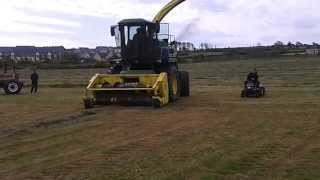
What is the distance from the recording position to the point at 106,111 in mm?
22531

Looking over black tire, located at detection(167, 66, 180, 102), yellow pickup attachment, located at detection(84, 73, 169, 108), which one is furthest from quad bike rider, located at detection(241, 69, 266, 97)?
yellow pickup attachment, located at detection(84, 73, 169, 108)

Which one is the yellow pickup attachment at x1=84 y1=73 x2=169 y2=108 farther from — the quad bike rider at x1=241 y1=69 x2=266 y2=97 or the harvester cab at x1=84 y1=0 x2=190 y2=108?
the quad bike rider at x1=241 y1=69 x2=266 y2=97

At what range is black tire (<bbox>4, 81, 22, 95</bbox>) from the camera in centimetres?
3669

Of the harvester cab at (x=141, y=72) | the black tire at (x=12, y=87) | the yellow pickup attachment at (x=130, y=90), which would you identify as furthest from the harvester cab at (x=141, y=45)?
the black tire at (x=12, y=87)

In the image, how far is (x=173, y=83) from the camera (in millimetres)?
26922

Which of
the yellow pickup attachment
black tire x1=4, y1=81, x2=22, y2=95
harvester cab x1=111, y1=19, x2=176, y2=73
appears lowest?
black tire x1=4, y1=81, x2=22, y2=95

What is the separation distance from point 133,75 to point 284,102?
574 cm

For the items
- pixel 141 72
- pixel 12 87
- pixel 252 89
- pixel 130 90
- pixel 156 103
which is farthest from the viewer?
pixel 12 87

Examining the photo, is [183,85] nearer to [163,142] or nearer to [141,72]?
[141,72]

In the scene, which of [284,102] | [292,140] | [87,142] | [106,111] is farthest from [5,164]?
[284,102]

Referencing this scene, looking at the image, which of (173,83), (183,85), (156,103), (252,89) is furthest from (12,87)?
(156,103)

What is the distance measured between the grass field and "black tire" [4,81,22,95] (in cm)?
1259

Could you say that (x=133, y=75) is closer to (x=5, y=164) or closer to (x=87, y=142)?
(x=87, y=142)

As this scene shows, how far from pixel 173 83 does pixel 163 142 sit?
12.5 metres
